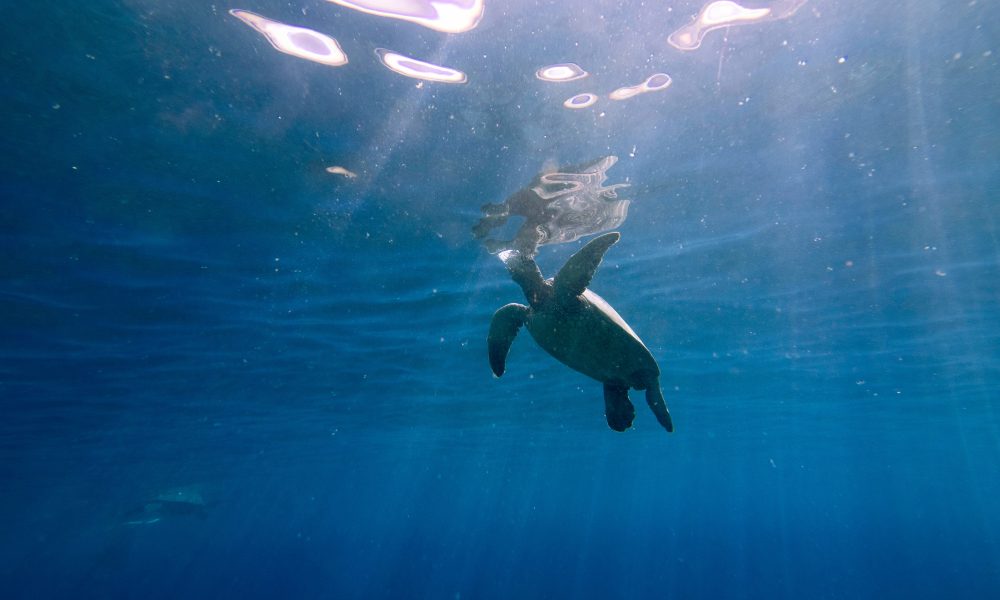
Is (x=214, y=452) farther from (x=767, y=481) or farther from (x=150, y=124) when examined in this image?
(x=767, y=481)

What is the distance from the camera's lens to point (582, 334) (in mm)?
6184

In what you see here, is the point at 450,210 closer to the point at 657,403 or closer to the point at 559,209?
the point at 559,209

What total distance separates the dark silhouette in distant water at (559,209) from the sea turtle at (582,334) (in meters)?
2.63

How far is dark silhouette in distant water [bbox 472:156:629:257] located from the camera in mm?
9352

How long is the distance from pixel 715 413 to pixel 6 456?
45.6 meters

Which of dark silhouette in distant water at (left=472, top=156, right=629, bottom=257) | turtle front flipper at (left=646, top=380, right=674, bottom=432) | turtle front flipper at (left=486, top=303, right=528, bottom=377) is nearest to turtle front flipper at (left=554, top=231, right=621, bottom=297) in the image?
turtle front flipper at (left=486, top=303, right=528, bottom=377)

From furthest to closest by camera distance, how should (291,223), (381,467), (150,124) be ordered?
(381,467) < (291,223) < (150,124)

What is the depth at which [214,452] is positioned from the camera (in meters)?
36.2

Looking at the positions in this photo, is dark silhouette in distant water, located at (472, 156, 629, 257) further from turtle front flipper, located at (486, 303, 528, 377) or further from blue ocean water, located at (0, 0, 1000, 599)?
turtle front flipper, located at (486, 303, 528, 377)

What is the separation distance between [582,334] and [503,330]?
106cm

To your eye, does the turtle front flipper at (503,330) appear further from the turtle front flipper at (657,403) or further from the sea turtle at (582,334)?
the turtle front flipper at (657,403)

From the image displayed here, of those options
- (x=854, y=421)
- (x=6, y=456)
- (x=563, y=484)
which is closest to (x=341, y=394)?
(x=6, y=456)

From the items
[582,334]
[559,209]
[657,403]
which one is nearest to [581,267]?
[582,334]

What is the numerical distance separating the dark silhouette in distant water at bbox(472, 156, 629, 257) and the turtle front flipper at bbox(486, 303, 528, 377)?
2.78 meters
